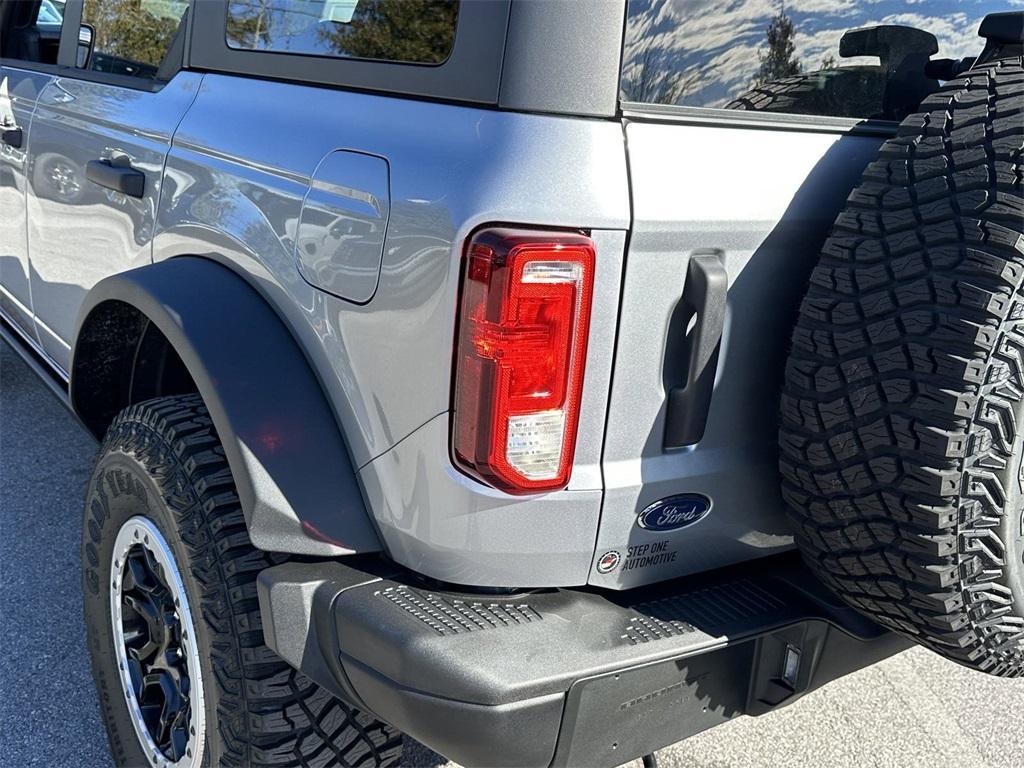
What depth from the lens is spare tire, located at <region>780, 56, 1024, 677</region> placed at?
1452mm

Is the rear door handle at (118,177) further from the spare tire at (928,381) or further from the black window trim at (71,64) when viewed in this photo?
the spare tire at (928,381)

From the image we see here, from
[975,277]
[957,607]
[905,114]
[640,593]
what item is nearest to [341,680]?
[640,593]

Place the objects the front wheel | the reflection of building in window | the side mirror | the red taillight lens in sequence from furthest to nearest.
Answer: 1. the side mirror
2. the reflection of building in window
3. the front wheel
4. the red taillight lens

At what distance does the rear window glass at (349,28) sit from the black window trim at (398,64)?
0.02 m

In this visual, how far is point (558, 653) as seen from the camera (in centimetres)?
156

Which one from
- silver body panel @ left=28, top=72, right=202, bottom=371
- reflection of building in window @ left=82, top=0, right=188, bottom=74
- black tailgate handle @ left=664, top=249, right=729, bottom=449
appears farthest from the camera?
reflection of building in window @ left=82, top=0, right=188, bottom=74

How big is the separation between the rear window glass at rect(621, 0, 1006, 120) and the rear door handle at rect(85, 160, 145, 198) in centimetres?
128

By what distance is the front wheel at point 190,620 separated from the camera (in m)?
1.79

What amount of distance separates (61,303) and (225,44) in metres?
1.24

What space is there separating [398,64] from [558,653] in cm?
100

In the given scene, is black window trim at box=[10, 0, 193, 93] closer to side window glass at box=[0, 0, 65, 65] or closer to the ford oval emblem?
side window glass at box=[0, 0, 65, 65]

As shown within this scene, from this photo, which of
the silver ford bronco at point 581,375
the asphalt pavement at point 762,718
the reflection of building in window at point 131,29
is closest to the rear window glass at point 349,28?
the silver ford bronco at point 581,375

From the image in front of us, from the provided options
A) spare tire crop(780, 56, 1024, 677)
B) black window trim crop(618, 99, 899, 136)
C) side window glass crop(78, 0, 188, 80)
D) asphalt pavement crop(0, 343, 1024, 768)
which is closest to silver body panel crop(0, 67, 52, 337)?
side window glass crop(78, 0, 188, 80)

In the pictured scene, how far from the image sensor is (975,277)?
1.44 metres
